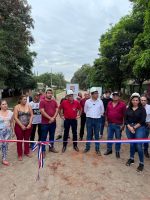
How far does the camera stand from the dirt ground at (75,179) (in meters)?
5.62

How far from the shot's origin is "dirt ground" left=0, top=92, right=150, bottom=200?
5.62m

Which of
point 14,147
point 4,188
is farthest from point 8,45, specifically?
point 4,188

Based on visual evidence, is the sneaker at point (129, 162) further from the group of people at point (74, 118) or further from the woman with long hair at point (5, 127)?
the woman with long hair at point (5, 127)

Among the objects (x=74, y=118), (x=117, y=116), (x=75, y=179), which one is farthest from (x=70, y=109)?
(x=75, y=179)

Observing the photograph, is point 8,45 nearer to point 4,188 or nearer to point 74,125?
point 74,125

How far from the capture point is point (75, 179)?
6449 millimetres

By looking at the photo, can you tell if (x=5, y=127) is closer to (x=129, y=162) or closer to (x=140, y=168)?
(x=129, y=162)

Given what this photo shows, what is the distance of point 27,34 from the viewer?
2923 cm

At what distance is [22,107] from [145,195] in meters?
4.08

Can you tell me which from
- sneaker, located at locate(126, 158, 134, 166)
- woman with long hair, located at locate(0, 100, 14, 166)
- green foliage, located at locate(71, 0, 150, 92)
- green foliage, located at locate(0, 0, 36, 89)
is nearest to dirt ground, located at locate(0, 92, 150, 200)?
sneaker, located at locate(126, 158, 134, 166)

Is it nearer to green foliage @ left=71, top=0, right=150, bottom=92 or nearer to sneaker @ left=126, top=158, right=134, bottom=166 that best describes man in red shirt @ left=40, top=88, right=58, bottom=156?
sneaker @ left=126, top=158, right=134, bottom=166

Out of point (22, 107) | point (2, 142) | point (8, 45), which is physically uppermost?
point (8, 45)

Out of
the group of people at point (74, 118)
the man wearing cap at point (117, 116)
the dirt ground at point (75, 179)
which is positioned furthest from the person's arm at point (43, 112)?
the man wearing cap at point (117, 116)

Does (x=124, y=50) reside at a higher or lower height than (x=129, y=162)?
higher
